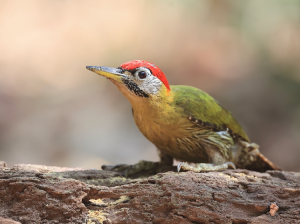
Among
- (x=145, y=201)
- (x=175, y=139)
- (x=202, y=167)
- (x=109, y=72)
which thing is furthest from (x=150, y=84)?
(x=145, y=201)

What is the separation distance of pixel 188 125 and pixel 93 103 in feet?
12.6

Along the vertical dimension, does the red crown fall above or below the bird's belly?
above

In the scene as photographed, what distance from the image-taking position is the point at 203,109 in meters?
3.50

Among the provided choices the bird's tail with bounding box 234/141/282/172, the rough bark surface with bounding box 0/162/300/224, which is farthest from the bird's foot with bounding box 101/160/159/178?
Answer: the bird's tail with bounding box 234/141/282/172

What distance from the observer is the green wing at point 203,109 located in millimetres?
3412

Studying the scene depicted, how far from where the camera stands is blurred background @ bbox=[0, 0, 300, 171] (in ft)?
20.5

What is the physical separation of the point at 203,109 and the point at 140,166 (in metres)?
0.99

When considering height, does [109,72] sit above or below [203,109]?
above

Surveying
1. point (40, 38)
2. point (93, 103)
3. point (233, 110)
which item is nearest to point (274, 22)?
point (233, 110)

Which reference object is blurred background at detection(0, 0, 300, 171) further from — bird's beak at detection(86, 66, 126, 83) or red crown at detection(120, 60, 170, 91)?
bird's beak at detection(86, 66, 126, 83)

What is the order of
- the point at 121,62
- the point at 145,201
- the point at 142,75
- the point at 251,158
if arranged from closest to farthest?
the point at 145,201 < the point at 142,75 < the point at 251,158 < the point at 121,62

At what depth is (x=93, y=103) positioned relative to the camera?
681 centimetres

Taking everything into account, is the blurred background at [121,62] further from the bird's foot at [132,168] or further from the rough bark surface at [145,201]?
the rough bark surface at [145,201]

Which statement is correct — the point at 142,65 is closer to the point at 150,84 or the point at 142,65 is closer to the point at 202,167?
the point at 150,84
